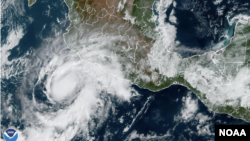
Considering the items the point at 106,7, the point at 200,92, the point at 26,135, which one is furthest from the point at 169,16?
the point at 26,135

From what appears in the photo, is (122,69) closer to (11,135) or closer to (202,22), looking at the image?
(202,22)

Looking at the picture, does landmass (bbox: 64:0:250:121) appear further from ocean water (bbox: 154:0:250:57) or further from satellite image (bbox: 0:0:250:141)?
ocean water (bbox: 154:0:250:57)

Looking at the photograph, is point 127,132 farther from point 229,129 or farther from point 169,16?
point 169,16

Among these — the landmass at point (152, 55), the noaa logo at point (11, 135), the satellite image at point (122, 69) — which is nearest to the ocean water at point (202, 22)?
the satellite image at point (122, 69)

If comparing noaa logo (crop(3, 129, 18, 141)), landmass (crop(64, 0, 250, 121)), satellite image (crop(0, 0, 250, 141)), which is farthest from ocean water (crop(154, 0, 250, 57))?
noaa logo (crop(3, 129, 18, 141))

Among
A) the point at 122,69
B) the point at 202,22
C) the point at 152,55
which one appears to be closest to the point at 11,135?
the point at 122,69

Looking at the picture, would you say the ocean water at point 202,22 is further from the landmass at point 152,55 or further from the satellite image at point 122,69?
the landmass at point 152,55

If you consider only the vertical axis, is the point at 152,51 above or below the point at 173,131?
above
